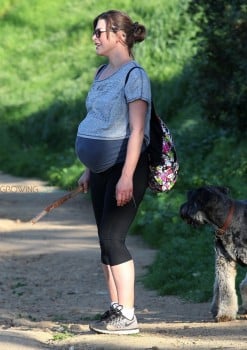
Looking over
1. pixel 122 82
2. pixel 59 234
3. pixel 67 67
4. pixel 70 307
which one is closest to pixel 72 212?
pixel 59 234

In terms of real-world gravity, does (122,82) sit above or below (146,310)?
above

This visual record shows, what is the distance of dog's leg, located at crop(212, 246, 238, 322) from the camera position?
7.22 metres

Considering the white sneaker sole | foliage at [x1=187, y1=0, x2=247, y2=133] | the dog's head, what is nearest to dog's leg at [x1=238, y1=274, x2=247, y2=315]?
the dog's head

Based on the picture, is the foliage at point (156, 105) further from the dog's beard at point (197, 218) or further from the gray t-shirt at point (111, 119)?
the gray t-shirt at point (111, 119)

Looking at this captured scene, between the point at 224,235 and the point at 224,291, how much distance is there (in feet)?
1.37

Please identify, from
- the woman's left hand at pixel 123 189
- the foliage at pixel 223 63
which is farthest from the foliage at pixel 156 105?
the woman's left hand at pixel 123 189

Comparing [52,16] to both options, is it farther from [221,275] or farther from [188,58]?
[221,275]

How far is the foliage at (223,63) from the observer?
543 inches

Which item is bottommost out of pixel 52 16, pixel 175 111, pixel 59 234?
pixel 59 234

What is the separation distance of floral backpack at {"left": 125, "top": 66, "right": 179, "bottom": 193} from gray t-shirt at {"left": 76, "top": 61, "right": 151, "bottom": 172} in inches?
3.1

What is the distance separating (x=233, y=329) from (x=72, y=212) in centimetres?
816

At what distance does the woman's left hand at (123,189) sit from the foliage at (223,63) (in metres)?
7.76

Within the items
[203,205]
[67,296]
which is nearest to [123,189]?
[203,205]

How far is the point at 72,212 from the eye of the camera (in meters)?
14.8
